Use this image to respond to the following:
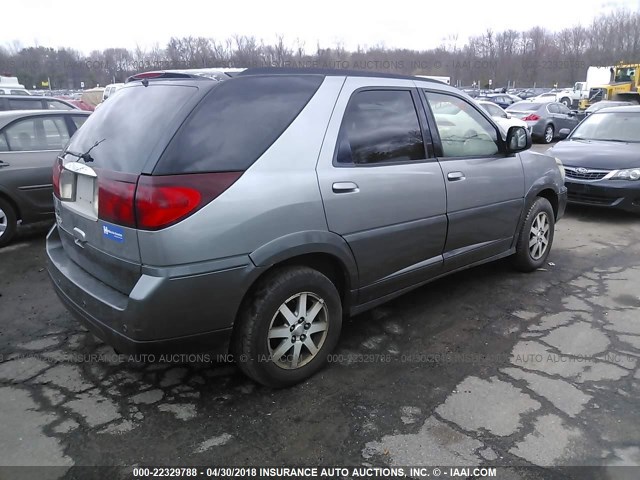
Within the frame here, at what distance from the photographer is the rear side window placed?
244 cm

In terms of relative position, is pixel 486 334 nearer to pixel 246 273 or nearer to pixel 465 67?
pixel 246 273

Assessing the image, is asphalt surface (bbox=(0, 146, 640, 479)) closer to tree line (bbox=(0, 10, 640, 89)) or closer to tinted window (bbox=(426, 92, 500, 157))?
tinted window (bbox=(426, 92, 500, 157))

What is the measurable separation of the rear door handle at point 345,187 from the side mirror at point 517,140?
193 centimetres

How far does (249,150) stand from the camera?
103 inches

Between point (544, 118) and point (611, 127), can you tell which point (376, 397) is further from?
point (544, 118)

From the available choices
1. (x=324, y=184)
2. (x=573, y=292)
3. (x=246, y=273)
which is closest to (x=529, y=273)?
(x=573, y=292)

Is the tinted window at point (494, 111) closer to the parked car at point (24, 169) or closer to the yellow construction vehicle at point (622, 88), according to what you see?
the yellow construction vehicle at point (622, 88)

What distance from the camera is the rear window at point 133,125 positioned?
2.50m

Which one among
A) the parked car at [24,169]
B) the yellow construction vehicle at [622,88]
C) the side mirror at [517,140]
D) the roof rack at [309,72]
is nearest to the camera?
the roof rack at [309,72]

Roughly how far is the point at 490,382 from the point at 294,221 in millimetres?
1589

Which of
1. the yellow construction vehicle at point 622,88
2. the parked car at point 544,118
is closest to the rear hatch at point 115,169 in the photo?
the parked car at point 544,118

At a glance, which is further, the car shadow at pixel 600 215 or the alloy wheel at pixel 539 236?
the car shadow at pixel 600 215

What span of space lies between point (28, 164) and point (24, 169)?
0.24ft

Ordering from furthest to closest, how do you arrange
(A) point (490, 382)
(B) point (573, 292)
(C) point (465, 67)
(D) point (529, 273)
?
(C) point (465, 67), (D) point (529, 273), (B) point (573, 292), (A) point (490, 382)
